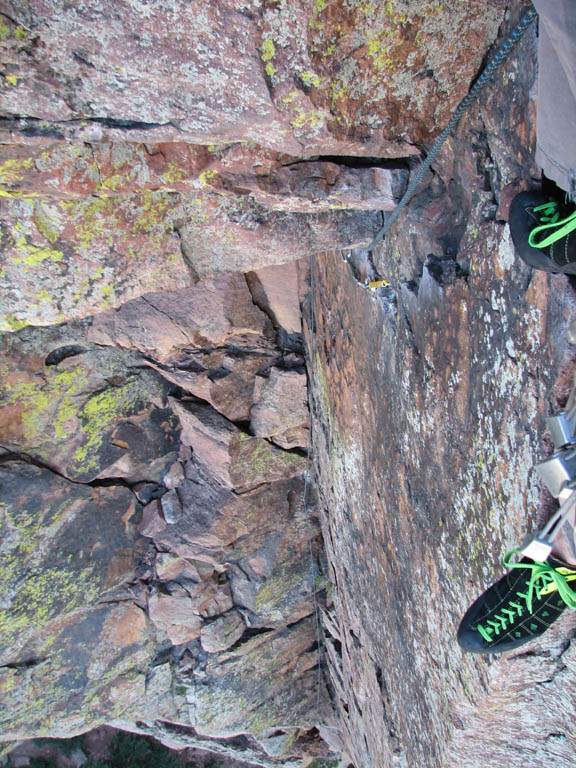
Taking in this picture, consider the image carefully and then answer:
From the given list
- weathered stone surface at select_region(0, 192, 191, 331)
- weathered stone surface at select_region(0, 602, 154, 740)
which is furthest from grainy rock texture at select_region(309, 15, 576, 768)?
weathered stone surface at select_region(0, 602, 154, 740)

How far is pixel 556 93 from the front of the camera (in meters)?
1.41

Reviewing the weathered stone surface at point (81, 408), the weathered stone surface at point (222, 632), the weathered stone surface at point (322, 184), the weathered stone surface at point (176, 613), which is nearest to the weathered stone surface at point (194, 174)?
the weathered stone surface at point (322, 184)

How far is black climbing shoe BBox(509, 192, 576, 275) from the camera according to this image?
1.49 meters

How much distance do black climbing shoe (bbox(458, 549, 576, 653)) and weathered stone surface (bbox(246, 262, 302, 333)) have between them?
319 cm

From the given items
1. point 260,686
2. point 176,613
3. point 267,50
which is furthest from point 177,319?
point 260,686

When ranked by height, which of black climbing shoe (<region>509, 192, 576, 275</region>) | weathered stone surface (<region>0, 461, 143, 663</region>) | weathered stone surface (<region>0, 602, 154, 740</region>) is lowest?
weathered stone surface (<region>0, 602, 154, 740</region>)

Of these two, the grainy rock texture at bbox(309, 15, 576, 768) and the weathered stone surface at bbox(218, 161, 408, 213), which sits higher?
the weathered stone surface at bbox(218, 161, 408, 213)

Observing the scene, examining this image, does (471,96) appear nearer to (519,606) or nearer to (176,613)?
(519,606)

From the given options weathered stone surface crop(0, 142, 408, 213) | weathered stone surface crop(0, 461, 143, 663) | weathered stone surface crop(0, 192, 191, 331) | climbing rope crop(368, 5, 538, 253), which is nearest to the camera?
climbing rope crop(368, 5, 538, 253)

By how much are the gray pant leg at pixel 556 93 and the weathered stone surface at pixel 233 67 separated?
2.24 feet

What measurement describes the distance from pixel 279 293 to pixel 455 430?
2.64 meters

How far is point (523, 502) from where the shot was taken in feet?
6.31


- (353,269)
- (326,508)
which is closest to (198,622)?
(326,508)

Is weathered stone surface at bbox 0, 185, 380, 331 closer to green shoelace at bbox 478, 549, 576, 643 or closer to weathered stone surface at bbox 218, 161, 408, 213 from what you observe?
weathered stone surface at bbox 218, 161, 408, 213
